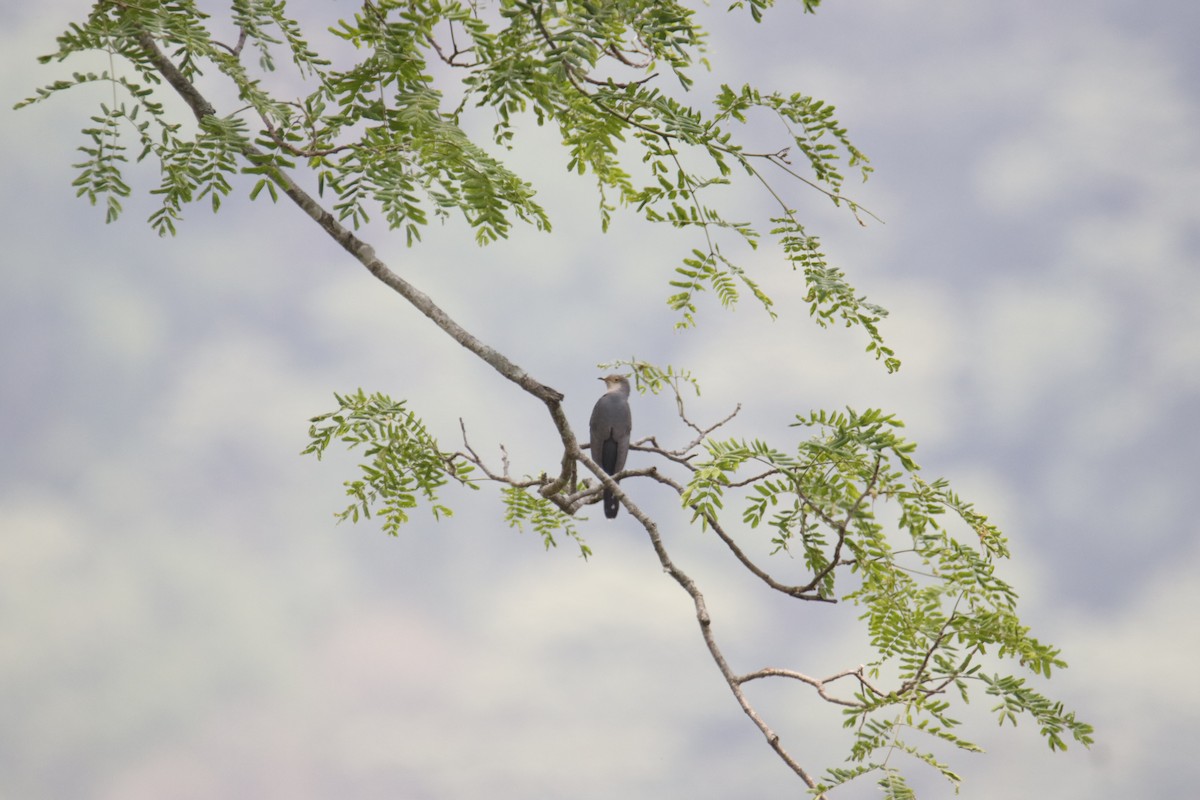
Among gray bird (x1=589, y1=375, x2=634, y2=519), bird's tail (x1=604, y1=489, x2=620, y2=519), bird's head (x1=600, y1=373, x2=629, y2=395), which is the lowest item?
bird's tail (x1=604, y1=489, x2=620, y2=519)

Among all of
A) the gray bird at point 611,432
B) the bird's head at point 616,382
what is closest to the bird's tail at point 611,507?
the gray bird at point 611,432

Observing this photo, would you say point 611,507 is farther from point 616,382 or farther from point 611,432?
point 616,382

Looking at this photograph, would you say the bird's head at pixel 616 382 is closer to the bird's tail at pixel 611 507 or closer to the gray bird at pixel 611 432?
the gray bird at pixel 611 432

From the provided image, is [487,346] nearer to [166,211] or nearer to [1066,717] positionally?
[166,211]

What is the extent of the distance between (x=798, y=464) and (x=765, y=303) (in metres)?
0.78

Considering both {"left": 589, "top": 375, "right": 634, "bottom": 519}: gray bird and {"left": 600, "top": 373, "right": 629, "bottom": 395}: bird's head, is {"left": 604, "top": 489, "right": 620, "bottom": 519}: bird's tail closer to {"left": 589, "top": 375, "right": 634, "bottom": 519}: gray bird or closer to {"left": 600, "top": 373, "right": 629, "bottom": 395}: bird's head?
{"left": 589, "top": 375, "right": 634, "bottom": 519}: gray bird

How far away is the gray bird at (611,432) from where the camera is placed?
7176 mm

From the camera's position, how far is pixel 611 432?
718 cm

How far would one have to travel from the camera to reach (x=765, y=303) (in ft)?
14.4

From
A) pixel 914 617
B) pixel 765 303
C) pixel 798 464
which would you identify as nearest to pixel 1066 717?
pixel 914 617

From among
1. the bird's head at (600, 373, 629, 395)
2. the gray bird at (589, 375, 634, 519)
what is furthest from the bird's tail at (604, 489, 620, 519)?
the bird's head at (600, 373, 629, 395)

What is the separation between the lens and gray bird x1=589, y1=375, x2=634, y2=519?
7176 mm

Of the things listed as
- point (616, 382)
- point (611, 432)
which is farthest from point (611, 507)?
point (616, 382)

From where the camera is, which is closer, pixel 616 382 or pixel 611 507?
pixel 611 507
